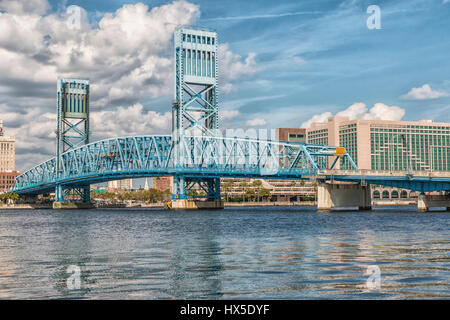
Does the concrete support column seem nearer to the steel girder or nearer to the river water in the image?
the steel girder

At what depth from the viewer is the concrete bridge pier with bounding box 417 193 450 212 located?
139m

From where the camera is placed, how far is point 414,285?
22.8m

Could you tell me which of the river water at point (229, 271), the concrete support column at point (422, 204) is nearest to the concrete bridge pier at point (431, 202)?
the concrete support column at point (422, 204)

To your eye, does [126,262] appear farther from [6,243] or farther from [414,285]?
[6,243]

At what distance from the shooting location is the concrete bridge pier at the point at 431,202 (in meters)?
139

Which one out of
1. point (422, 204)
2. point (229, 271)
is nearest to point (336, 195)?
point (422, 204)

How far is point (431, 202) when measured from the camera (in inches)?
5497

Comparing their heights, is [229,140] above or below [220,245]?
above

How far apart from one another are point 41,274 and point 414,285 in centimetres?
1687

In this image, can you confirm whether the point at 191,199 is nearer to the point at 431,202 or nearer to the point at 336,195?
the point at 336,195

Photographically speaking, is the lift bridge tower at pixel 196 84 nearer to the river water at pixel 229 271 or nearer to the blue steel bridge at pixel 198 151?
the blue steel bridge at pixel 198 151

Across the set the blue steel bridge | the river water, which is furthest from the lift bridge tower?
the river water
